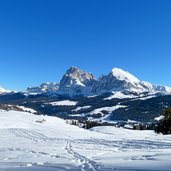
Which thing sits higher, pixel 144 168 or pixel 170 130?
pixel 170 130

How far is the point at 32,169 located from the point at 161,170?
23.0 ft

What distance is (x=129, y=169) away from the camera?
1955 centimetres

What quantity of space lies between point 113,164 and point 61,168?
2.78 metres

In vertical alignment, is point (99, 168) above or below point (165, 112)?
below

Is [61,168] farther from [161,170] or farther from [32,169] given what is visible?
[161,170]

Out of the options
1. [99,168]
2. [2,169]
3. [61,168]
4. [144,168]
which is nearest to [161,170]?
[144,168]

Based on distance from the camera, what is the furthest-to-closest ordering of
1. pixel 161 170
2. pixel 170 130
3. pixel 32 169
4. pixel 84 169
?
pixel 170 130 → pixel 32 169 → pixel 84 169 → pixel 161 170

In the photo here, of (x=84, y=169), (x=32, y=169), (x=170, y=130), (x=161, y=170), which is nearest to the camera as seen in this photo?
(x=161, y=170)

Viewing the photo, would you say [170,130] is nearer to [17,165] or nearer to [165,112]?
[165,112]

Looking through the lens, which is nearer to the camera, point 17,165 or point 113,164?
point 113,164

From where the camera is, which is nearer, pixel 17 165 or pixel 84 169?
pixel 84 169

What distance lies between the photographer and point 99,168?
20.2 meters

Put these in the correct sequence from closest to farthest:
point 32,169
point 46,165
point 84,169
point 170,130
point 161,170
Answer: point 161,170
point 84,169
point 32,169
point 46,165
point 170,130

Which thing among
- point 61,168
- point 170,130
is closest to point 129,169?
point 61,168
